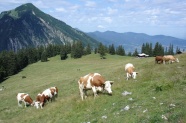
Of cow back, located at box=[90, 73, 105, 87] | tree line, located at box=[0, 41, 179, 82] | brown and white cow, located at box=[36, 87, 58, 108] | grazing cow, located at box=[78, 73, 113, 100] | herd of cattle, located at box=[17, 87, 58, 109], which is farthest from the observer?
tree line, located at box=[0, 41, 179, 82]

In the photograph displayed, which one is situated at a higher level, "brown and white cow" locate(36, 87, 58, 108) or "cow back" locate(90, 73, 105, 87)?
"cow back" locate(90, 73, 105, 87)

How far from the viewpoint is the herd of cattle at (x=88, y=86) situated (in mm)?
21047

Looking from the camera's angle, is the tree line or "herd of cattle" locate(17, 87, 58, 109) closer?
"herd of cattle" locate(17, 87, 58, 109)

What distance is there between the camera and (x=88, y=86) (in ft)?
71.6

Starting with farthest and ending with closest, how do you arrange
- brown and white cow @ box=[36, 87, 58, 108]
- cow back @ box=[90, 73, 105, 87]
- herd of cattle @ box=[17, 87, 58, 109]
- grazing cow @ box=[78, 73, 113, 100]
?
brown and white cow @ box=[36, 87, 58, 108] → herd of cattle @ box=[17, 87, 58, 109] → cow back @ box=[90, 73, 105, 87] → grazing cow @ box=[78, 73, 113, 100]

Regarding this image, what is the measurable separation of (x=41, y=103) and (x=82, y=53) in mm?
125926

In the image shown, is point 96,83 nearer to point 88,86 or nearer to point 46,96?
point 88,86

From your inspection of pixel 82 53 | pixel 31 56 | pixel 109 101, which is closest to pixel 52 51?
pixel 31 56

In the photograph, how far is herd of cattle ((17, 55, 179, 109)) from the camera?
21.0 meters

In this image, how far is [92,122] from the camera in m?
15.1

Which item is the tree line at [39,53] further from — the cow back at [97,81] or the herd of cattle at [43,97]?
the cow back at [97,81]

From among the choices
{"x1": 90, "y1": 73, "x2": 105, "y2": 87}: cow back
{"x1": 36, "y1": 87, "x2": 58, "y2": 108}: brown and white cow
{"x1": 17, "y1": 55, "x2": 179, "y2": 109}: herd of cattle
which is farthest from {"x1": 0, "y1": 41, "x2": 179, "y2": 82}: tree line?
{"x1": 90, "y1": 73, "x2": 105, "y2": 87}: cow back

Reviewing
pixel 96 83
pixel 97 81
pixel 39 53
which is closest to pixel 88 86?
pixel 96 83

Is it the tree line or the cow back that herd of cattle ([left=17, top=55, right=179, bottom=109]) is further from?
the tree line
